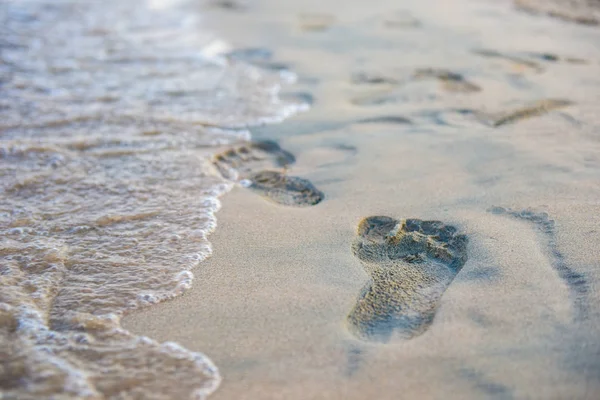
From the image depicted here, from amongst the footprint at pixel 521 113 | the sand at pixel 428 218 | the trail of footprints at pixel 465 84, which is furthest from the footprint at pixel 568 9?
the footprint at pixel 521 113

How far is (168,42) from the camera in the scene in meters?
4.53

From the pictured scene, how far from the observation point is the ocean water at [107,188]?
64.0 inches

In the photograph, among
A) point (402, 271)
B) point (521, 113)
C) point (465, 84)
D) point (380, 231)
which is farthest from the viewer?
point (465, 84)

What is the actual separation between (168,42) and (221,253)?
2.81 metres

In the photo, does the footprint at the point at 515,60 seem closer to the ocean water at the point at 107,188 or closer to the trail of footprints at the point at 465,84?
the trail of footprints at the point at 465,84

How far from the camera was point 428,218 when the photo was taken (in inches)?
86.8

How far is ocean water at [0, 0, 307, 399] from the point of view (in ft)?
5.33

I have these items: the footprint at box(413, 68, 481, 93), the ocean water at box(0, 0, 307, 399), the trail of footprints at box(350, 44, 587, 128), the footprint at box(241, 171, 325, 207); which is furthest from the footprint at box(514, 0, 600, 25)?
the footprint at box(241, 171, 325, 207)

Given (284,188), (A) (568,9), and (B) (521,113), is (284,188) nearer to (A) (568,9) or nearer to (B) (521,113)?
(B) (521,113)

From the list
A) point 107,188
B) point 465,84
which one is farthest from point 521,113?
point 107,188

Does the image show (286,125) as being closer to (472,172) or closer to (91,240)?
(472,172)

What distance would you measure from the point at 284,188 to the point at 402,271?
0.75 meters

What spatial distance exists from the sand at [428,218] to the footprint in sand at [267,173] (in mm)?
49

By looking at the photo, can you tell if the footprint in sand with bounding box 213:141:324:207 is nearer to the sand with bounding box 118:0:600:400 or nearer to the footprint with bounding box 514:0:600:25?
the sand with bounding box 118:0:600:400
